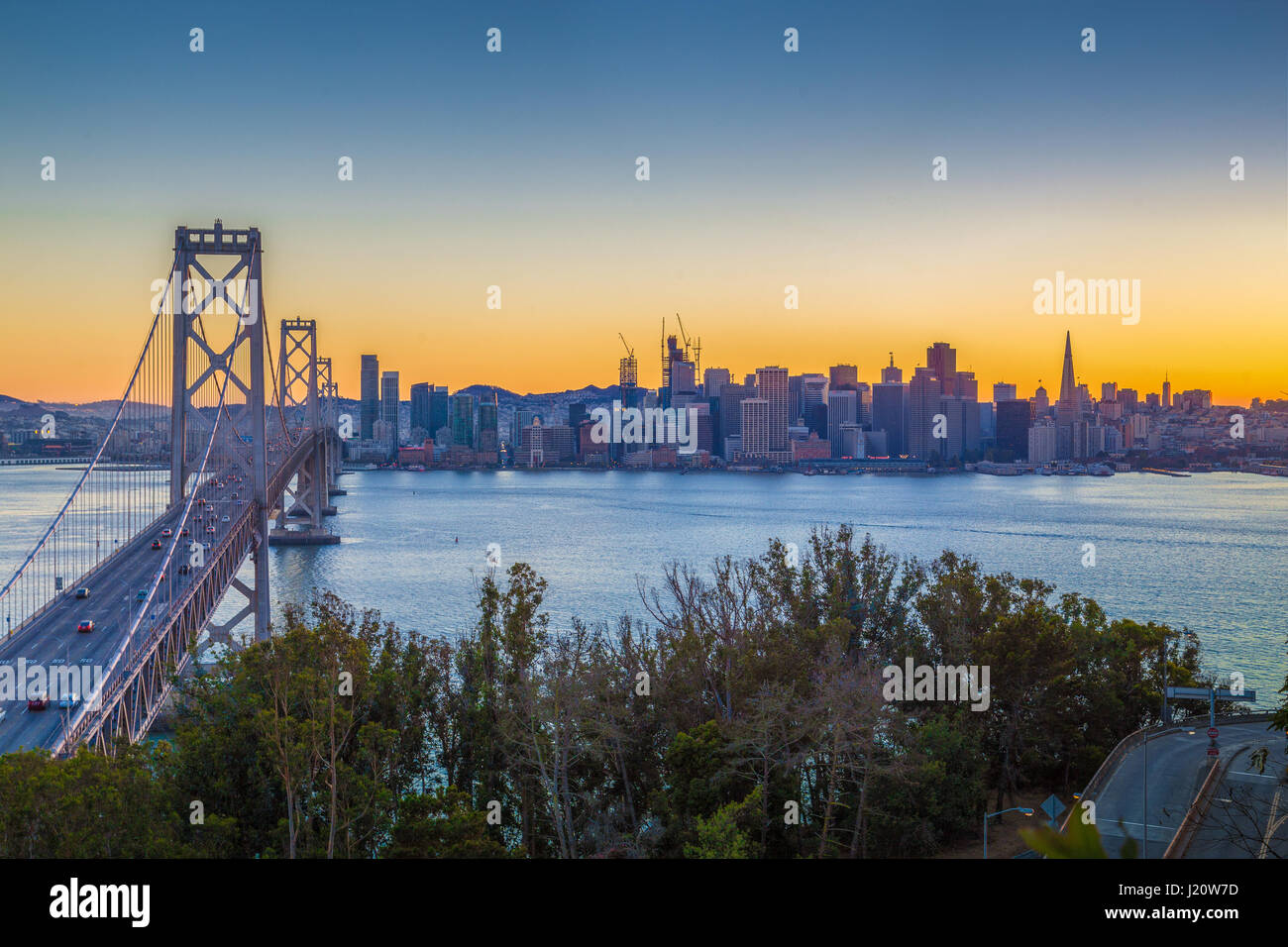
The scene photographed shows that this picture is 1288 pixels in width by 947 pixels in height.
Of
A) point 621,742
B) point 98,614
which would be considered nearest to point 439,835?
point 621,742

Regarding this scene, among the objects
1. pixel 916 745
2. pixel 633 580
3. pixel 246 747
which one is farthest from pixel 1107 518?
pixel 246 747

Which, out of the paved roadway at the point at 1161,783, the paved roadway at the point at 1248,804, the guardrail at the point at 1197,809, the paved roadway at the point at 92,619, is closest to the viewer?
the guardrail at the point at 1197,809

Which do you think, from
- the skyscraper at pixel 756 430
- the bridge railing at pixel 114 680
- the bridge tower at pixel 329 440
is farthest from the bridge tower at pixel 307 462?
the skyscraper at pixel 756 430

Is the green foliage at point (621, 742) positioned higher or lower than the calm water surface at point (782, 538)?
higher

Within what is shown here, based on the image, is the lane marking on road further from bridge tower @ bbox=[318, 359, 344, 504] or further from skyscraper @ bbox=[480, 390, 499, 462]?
skyscraper @ bbox=[480, 390, 499, 462]

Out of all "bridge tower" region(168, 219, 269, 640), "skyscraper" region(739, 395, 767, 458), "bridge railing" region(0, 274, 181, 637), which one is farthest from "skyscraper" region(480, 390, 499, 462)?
"bridge tower" region(168, 219, 269, 640)

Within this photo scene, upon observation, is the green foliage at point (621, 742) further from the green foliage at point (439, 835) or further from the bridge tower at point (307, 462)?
the bridge tower at point (307, 462)
